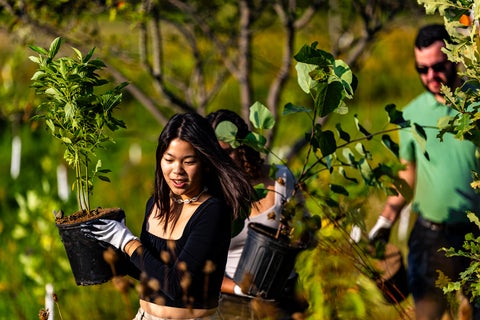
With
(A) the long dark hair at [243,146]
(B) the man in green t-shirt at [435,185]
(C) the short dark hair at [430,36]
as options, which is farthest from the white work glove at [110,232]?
(C) the short dark hair at [430,36]

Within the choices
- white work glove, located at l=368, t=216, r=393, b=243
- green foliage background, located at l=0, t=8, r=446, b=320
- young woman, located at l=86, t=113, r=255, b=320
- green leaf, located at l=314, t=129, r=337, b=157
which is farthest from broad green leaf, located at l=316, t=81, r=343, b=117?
white work glove, located at l=368, t=216, r=393, b=243

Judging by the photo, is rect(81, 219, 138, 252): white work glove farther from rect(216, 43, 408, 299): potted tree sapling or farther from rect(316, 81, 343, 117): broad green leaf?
rect(316, 81, 343, 117): broad green leaf

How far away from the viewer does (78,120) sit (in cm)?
270

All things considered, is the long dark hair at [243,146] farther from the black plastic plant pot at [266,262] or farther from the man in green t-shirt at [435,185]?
the man in green t-shirt at [435,185]

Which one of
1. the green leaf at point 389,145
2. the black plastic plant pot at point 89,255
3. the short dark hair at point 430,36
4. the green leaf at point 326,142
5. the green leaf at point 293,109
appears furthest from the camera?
the short dark hair at point 430,36

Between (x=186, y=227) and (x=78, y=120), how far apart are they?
1.49 ft

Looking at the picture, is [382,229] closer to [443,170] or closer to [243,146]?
[443,170]

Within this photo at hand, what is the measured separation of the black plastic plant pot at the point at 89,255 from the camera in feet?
8.65

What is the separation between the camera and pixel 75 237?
8.70 feet

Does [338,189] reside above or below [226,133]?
below

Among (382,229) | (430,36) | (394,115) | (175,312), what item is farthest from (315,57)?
(382,229)

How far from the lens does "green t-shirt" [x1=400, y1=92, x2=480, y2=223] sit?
3734mm

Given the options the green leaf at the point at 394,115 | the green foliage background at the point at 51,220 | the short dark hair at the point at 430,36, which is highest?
the short dark hair at the point at 430,36

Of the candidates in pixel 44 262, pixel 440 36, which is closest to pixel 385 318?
pixel 440 36
